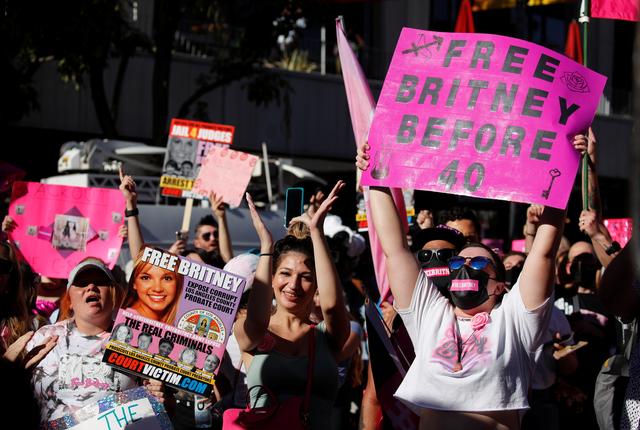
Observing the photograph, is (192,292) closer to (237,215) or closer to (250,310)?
(250,310)

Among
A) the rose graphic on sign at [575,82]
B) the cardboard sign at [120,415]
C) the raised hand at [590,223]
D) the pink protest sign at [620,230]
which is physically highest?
the rose graphic on sign at [575,82]

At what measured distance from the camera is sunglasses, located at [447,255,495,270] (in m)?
4.62

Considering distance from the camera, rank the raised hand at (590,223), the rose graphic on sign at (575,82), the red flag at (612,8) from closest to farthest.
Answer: the rose graphic on sign at (575,82), the raised hand at (590,223), the red flag at (612,8)

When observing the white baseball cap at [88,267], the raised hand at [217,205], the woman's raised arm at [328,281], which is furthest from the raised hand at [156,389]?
the raised hand at [217,205]

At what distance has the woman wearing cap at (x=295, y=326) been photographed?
5102mm

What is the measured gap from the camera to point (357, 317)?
29.3 feet

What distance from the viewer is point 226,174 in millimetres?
8688

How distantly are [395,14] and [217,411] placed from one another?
20441 mm

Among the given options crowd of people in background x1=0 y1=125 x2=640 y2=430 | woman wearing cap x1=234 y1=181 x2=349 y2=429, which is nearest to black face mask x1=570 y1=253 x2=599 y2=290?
crowd of people in background x1=0 y1=125 x2=640 y2=430

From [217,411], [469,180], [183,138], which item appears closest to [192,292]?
[217,411]

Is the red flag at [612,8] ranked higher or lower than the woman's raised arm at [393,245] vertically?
higher

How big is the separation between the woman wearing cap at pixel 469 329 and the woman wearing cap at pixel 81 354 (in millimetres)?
1464

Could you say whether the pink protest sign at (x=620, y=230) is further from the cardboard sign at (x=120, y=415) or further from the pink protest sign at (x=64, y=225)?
the cardboard sign at (x=120, y=415)

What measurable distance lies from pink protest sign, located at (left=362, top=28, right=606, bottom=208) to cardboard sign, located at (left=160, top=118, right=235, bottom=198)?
4744mm
